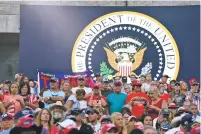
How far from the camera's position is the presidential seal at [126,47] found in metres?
16.9

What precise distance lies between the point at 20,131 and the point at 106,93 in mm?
6077

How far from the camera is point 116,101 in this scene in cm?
1095

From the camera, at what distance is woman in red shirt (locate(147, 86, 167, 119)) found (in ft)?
33.5

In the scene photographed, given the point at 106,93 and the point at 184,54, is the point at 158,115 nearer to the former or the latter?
the point at 106,93

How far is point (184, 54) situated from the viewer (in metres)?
16.9

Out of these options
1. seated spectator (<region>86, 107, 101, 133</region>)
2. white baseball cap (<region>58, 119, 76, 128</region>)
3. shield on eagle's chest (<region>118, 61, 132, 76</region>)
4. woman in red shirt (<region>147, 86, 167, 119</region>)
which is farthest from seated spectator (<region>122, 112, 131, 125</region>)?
shield on eagle's chest (<region>118, 61, 132, 76</region>)

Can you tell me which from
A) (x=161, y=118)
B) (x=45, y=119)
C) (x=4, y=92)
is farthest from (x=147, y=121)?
(x=4, y=92)

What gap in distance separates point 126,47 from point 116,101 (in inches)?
249

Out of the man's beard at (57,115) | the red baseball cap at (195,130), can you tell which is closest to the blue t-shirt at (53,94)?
the man's beard at (57,115)

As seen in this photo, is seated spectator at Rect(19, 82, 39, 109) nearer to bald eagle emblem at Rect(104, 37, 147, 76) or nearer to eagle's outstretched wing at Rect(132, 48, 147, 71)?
bald eagle emblem at Rect(104, 37, 147, 76)

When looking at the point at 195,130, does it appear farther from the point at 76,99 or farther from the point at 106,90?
the point at 106,90

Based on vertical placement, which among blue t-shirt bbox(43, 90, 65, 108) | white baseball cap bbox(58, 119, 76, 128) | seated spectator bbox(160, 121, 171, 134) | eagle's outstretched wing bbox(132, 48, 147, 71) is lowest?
seated spectator bbox(160, 121, 171, 134)

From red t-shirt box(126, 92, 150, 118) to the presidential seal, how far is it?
19.4 feet

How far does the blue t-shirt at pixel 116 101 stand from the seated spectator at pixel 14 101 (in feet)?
5.68
